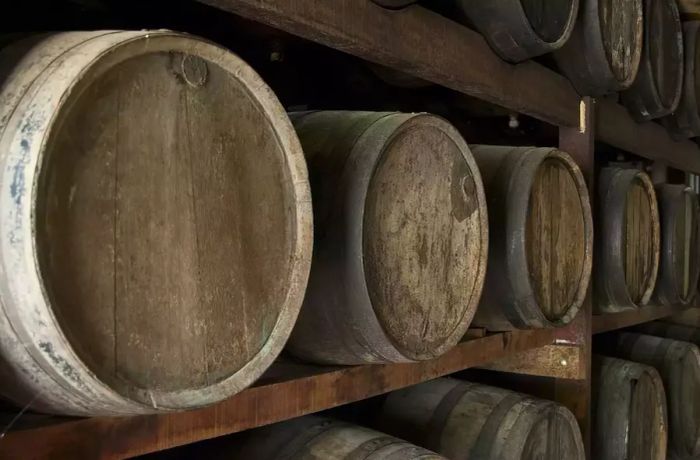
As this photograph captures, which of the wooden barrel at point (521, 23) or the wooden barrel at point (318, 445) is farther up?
the wooden barrel at point (521, 23)

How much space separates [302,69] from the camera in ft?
8.50

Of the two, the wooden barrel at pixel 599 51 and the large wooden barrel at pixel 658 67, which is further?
the large wooden barrel at pixel 658 67

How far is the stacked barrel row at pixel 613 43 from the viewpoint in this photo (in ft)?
6.95

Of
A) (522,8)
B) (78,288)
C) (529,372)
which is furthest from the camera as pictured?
(529,372)

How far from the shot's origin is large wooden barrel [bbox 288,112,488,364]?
1.47m

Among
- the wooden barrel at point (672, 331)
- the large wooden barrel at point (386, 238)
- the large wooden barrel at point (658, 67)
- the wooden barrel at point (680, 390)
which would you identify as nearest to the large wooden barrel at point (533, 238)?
the large wooden barrel at point (386, 238)

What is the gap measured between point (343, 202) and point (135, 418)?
0.57 meters

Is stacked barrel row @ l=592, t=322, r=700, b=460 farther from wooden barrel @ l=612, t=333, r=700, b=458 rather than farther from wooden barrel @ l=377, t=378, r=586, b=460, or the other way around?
wooden barrel @ l=377, t=378, r=586, b=460

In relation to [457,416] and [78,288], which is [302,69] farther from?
[78,288]

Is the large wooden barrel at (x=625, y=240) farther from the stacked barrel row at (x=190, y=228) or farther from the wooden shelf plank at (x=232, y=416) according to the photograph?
the stacked barrel row at (x=190, y=228)

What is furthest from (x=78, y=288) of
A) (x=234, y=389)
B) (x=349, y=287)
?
(x=349, y=287)

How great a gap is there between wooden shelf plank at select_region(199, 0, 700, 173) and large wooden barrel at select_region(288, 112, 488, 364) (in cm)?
20

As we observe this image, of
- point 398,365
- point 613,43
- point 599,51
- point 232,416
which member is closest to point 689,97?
point 613,43

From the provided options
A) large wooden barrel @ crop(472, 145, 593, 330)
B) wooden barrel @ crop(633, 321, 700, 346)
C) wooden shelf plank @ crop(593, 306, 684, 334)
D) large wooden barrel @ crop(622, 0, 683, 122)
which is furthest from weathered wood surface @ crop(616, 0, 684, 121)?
wooden barrel @ crop(633, 321, 700, 346)
